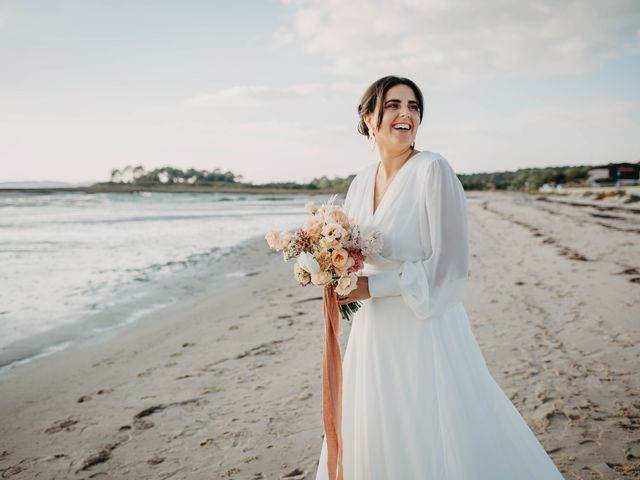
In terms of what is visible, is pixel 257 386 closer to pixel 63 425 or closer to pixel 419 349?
pixel 63 425

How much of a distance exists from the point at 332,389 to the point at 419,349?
18.9 inches

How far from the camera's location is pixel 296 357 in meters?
5.31

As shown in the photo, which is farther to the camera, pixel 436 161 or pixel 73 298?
pixel 73 298

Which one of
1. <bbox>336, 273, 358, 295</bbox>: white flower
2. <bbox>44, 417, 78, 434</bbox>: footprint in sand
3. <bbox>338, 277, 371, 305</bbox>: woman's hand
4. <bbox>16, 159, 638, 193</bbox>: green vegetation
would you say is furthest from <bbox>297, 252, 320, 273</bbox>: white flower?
<bbox>16, 159, 638, 193</bbox>: green vegetation

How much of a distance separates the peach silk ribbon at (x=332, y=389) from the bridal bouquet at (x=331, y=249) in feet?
0.51

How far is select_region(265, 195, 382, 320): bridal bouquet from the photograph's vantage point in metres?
2.09

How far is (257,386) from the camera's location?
460 centimetres

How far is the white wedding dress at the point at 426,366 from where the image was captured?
83.3 inches

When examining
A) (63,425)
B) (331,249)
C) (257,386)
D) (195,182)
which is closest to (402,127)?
(331,249)

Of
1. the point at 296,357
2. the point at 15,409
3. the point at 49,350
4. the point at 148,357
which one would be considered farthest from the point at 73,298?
the point at 296,357

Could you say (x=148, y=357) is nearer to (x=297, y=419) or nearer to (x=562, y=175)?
(x=297, y=419)

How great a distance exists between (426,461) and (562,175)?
105 m

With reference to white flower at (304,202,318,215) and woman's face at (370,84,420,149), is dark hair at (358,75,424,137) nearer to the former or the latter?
woman's face at (370,84,420,149)

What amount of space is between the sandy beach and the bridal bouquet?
180cm
